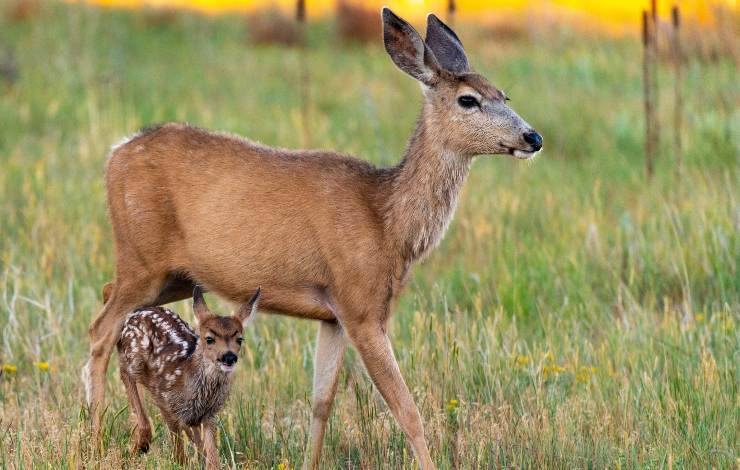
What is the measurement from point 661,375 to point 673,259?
1.88 m

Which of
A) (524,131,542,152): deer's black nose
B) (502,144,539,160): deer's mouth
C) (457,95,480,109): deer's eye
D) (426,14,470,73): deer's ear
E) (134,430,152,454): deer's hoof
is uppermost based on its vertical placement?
(426,14,470,73): deer's ear

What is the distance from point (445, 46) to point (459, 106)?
649 mm

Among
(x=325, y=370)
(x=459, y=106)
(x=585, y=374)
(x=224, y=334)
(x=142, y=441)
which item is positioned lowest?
(x=142, y=441)

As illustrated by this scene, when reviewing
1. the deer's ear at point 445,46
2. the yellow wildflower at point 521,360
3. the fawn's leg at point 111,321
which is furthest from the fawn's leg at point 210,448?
the deer's ear at point 445,46

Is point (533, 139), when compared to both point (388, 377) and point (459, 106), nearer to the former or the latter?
point (459, 106)

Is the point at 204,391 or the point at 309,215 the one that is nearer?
the point at 204,391

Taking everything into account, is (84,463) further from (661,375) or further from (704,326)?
(704,326)

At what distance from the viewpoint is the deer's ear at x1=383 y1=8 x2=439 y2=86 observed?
616 centimetres

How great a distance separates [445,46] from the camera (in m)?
6.61

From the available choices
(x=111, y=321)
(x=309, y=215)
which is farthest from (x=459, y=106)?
(x=111, y=321)

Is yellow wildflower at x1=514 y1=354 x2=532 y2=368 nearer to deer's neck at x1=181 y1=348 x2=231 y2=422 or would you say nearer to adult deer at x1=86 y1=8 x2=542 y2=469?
adult deer at x1=86 y1=8 x2=542 y2=469

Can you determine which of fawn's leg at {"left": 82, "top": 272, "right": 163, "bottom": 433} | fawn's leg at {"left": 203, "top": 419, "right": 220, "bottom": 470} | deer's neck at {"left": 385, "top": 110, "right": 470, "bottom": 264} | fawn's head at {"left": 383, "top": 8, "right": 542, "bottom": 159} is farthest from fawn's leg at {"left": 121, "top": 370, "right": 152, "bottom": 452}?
fawn's head at {"left": 383, "top": 8, "right": 542, "bottom": 159}

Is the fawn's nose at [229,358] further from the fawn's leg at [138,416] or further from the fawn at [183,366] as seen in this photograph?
the fawn's leg at [138,416]

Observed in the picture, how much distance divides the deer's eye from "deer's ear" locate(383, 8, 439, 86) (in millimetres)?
207
